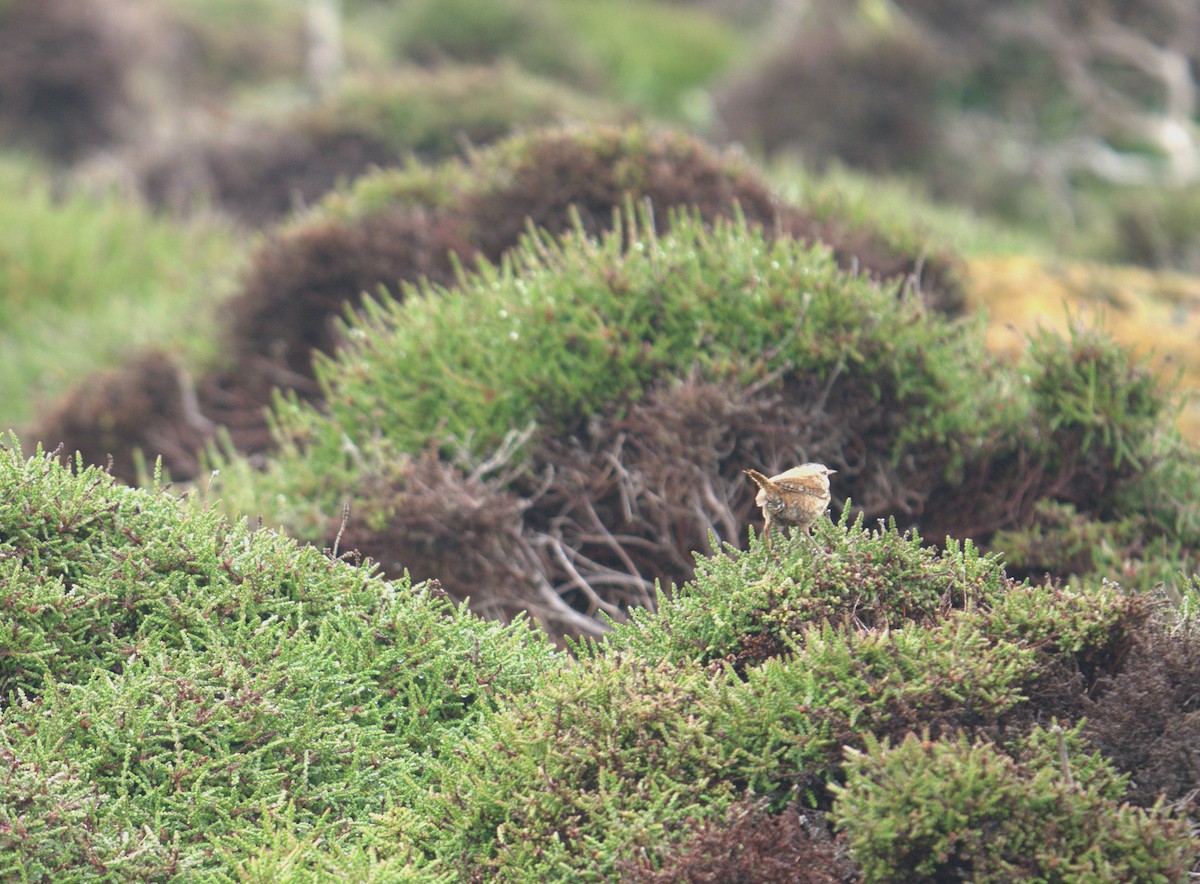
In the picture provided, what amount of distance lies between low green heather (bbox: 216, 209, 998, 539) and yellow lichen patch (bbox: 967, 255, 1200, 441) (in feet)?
4.69

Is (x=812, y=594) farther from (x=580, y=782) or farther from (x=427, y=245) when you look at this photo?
(x=427, y=245)

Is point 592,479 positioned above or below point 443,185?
below

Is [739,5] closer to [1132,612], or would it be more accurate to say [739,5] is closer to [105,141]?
[105,141]

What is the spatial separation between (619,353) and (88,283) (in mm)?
6007

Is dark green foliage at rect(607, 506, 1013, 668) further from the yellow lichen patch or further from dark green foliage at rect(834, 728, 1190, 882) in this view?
the yellow lichen patch

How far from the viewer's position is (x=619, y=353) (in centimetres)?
450

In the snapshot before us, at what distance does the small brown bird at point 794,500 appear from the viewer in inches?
122

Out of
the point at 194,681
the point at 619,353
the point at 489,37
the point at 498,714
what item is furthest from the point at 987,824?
the point at 489,37

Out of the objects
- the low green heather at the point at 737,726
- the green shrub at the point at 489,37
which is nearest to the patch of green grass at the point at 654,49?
the green shrub at the point at 489,37

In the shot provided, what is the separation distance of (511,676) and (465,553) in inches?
41.6

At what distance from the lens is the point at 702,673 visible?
280 cm

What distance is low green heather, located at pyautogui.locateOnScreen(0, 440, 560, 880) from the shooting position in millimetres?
2631

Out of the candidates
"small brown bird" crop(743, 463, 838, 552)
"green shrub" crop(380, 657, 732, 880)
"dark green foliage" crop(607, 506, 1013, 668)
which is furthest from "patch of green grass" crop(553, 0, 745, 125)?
"green shrub" crop(380, 657, 732, 880)

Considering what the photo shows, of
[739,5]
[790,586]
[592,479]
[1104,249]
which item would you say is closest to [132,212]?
[592,479]
